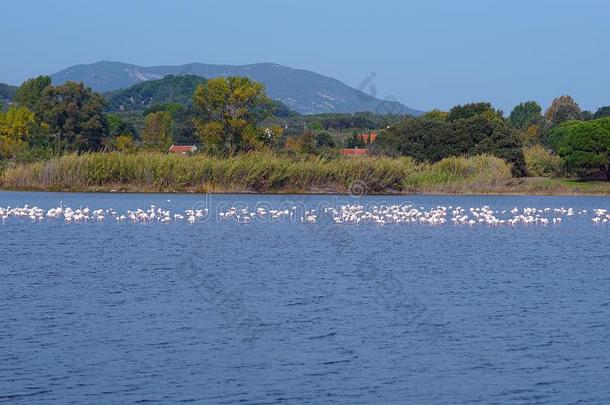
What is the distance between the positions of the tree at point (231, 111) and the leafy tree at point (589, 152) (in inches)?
870

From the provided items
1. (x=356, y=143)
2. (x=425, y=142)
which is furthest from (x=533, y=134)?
(x=425, y=142)

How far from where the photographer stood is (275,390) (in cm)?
1366

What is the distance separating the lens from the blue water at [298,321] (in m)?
13.9

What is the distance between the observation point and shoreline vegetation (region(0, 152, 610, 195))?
5766 cm

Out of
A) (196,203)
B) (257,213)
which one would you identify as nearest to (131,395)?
(257,213)

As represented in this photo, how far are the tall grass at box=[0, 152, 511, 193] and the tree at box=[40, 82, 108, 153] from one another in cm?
2190

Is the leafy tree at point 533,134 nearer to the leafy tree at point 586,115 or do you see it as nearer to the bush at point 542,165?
the leafy tree at point 586,115

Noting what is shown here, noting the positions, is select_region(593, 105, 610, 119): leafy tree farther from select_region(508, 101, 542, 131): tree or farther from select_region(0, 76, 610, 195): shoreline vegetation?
select_region(0, 76, 610, 195): shoreline vegetation

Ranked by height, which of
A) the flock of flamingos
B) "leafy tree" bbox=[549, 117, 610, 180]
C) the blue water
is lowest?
the blue water

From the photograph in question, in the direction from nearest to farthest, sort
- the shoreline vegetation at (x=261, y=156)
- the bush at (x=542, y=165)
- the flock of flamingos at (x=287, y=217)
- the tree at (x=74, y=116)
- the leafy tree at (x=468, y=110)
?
the flock of flamingos at (x=287, y=217)
the shoreline vegetation at (x=261, y=156)
the bush at (x=542, y=165)
the tree at (x=74, y=116)
the leafy tree at (x=468, y=110)

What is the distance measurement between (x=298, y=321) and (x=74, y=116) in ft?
222

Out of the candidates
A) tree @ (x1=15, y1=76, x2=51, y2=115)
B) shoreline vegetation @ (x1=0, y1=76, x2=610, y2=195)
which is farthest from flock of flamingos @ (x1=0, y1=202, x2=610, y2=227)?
tree @ (x1=15, y1=76, x2=51, y2=115)

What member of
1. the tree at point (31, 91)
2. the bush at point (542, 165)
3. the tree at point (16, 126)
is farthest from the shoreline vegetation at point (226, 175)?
the tree at point (31, 91)

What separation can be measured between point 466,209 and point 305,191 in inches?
516
